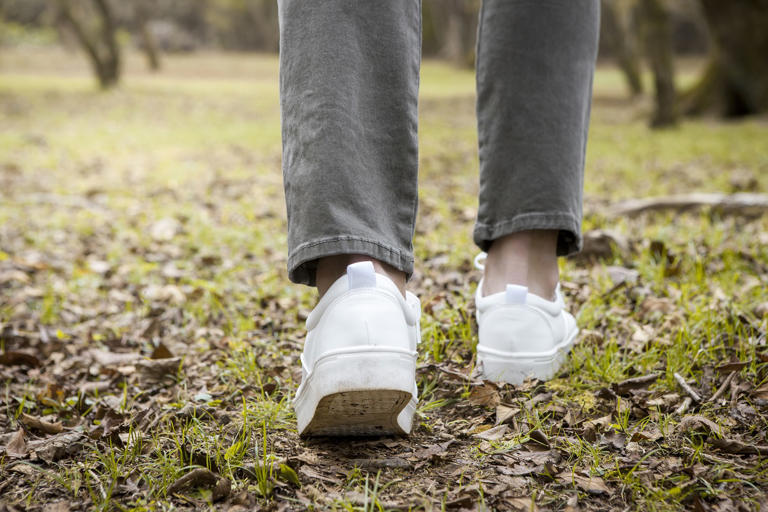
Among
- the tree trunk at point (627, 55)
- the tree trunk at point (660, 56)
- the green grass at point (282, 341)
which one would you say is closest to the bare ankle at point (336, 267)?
the green grass at point (282, 341)

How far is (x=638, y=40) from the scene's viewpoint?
11844 mm

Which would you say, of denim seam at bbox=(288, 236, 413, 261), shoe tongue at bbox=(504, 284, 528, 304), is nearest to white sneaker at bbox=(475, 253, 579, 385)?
shoe tongue at bbox=(504, 284, 528, 304)

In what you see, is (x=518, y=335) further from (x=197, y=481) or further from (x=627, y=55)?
(x=627, y=55)

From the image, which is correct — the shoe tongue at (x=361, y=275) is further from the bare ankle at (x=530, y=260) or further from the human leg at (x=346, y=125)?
the bare ankle at (x=530, y=260)

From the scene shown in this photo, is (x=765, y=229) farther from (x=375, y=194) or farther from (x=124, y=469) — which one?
(x=124, y=469)

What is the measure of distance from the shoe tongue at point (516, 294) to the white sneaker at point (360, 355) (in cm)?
35

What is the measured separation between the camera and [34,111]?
35.8ft

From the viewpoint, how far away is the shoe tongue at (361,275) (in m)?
1.12

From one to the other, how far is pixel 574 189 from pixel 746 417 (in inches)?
25.0

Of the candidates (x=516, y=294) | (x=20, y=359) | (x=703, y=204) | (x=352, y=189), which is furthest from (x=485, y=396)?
(x=703, y=204)

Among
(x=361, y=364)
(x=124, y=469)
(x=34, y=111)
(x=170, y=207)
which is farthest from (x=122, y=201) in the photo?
(x=34, y=111)

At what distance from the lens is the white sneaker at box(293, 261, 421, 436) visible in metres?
1.07

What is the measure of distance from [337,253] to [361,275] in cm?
6

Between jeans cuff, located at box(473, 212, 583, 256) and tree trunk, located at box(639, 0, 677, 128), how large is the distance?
8.62m
